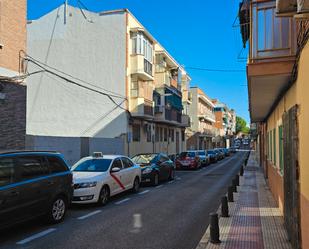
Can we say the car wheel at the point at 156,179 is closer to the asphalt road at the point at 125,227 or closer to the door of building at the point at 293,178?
the asphalt road at the point at 125,227

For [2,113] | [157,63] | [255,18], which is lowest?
[2,113]

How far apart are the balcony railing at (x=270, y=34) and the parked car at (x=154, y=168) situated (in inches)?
388

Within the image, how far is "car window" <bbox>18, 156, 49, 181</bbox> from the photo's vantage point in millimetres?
7664

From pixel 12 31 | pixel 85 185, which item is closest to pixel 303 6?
pixel 85 185

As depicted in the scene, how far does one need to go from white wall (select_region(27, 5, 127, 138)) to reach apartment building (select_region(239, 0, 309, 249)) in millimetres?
18307

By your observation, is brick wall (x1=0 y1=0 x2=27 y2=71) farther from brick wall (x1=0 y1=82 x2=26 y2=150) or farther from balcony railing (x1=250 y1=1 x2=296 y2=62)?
balcony railing (x1=250 y1=1 x2=296 y2=62)

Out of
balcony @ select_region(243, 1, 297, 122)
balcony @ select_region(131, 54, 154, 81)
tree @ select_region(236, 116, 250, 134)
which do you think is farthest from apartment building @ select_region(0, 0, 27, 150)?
tree @ select_region(236, 116, 250, 134)

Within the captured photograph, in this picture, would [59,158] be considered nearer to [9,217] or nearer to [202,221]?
[9,217]

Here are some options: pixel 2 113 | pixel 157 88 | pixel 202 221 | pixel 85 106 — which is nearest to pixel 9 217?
pixel 202 221

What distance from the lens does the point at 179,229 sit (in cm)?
824

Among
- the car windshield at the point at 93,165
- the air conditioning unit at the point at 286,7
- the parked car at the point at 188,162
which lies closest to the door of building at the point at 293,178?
the air conditioning unit at the point at 286,7

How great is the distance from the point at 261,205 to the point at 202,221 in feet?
8.54

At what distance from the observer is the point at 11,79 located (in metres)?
15.4

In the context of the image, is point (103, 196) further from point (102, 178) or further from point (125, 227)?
point (125, 227)
